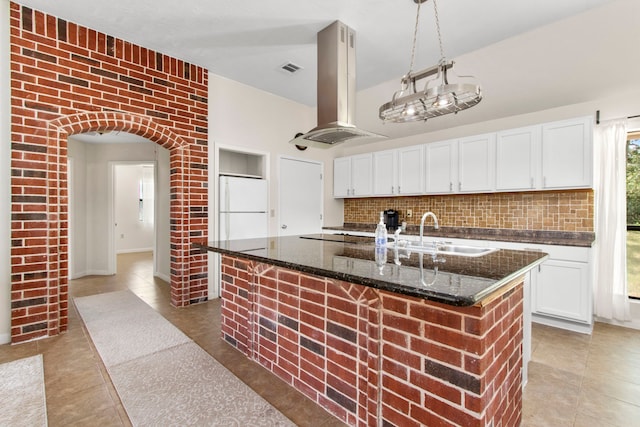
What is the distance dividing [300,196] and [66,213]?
2.95 m

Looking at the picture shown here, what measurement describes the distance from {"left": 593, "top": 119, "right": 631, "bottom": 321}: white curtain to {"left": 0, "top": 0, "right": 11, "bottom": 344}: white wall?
5610 mm

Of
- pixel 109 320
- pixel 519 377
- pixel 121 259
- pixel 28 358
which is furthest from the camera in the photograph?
pixel 121 259

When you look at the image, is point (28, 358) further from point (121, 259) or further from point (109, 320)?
point (121, 259)

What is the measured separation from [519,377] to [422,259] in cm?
80

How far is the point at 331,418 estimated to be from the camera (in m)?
1.64

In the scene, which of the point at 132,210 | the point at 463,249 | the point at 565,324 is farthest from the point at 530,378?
the point at 132,210

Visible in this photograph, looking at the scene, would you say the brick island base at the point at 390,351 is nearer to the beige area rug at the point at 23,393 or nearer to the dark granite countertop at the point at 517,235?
the beige area rug at the point at 23,393

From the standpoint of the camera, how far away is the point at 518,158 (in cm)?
352

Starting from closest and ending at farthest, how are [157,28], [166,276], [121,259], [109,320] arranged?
[157,28]
[109,320]
[166,276]
[121,259]

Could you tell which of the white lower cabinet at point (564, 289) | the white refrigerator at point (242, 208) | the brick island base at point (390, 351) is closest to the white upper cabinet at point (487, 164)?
the white lower cabinet at point (564, 289)

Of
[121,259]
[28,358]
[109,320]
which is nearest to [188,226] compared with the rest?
[109,320]

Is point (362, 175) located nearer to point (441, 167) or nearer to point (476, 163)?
point (441, 167)

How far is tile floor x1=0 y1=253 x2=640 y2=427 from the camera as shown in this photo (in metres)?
1.67

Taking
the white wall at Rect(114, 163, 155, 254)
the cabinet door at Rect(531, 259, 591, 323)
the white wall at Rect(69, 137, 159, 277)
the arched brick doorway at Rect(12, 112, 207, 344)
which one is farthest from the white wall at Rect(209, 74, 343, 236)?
the white wall at Rect(114, 163, 155, 254)
